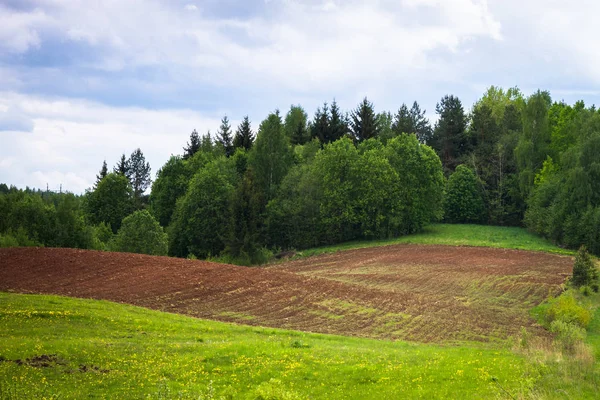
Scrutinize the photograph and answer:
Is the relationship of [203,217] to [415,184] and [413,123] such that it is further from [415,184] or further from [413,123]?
[413,123]

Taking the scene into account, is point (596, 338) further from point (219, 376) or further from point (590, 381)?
point (219, 376)

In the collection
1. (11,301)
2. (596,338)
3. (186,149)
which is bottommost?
(596,338)

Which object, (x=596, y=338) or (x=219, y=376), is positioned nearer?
(x=219, y=376)

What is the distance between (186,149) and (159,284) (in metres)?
65.0

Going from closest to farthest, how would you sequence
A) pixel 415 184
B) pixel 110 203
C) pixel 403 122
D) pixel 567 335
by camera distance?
pixel 567 335
pixel 415 184
pixel 110 203
pixel 403 122

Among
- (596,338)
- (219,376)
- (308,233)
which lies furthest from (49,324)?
(308,233)

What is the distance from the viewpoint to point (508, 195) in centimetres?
7812

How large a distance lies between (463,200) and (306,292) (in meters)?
52.7

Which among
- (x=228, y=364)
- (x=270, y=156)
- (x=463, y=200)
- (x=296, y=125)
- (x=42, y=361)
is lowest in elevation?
(x=228, y=364)

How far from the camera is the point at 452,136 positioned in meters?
91.6

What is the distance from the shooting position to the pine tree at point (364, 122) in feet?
276

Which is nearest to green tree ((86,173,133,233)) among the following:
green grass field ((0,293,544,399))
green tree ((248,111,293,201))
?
green tree ((248,111,293,201))

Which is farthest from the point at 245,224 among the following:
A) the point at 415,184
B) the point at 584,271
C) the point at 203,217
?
the point at 584,271

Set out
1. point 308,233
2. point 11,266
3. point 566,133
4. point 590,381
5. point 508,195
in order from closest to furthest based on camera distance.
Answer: point 590,381 → point 11,266 → point 308,233 → point 566,133 → point 508,195
